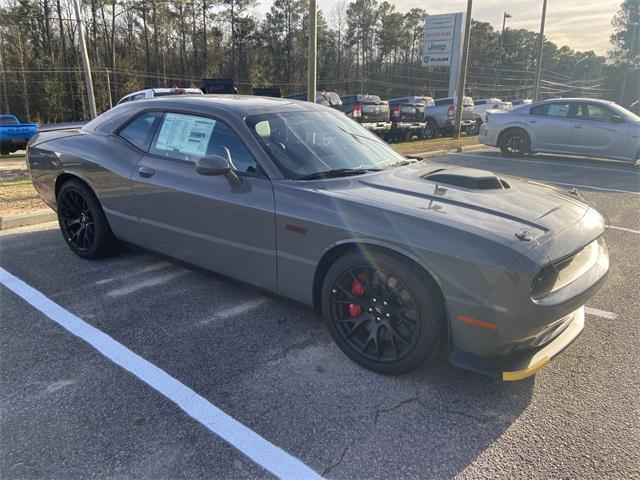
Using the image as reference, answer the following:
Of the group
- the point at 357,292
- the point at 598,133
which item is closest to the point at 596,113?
the point at 598,133

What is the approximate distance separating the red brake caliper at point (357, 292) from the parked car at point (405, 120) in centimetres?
1595

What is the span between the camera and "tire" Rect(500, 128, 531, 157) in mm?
11875

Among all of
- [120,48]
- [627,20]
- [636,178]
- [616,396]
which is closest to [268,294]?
[616,396]

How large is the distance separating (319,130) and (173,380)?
6.79 feet

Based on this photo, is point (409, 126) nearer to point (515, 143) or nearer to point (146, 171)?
point (515, 143)

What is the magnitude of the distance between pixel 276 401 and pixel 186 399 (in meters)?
0.48

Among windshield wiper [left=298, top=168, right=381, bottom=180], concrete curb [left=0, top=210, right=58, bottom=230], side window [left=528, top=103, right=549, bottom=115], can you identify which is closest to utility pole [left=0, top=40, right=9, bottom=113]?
concrete curb [left=0, top=210, right=58, bottom=230]

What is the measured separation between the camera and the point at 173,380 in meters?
2.71

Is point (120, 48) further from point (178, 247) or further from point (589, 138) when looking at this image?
point (178, 247)

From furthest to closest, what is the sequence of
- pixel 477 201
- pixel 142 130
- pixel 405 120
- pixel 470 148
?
pixel 405 120 → pixel 470 148 → pixel 142 130 → pixel 477 201

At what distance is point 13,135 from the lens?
623 inches

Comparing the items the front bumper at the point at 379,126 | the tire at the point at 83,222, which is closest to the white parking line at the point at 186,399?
the tire at the point at 83,222

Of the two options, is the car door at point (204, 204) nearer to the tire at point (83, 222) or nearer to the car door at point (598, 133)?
the tire at point (83, 222)

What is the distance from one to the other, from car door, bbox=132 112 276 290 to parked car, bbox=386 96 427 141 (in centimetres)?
1518
